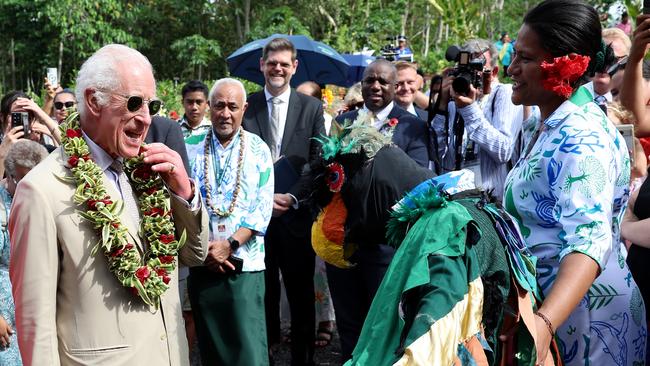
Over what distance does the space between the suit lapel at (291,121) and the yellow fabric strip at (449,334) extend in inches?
167

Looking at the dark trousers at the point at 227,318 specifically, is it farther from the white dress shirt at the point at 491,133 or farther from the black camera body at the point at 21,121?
the black camera body at the point at 21,121

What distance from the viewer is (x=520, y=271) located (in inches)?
89.1

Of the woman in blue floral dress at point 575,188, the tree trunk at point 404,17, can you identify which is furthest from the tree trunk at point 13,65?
the woman in blue floral dress at point 575,188

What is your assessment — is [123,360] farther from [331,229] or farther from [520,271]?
[331,229]

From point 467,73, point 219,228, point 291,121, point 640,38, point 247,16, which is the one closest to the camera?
point 640,38

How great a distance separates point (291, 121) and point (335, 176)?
69.8 inches

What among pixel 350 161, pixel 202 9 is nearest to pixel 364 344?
pixel 350 161

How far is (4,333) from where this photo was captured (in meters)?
4.57

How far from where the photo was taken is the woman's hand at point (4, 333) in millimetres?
4547

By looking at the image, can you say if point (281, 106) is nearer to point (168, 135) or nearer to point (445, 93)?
point (168, 135)

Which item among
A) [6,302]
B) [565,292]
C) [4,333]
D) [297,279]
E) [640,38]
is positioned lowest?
[297,279]

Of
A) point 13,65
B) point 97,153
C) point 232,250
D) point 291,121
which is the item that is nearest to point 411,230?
point 97,153

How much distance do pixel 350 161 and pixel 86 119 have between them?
→ 2063 millimetres

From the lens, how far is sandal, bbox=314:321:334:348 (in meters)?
6.96
